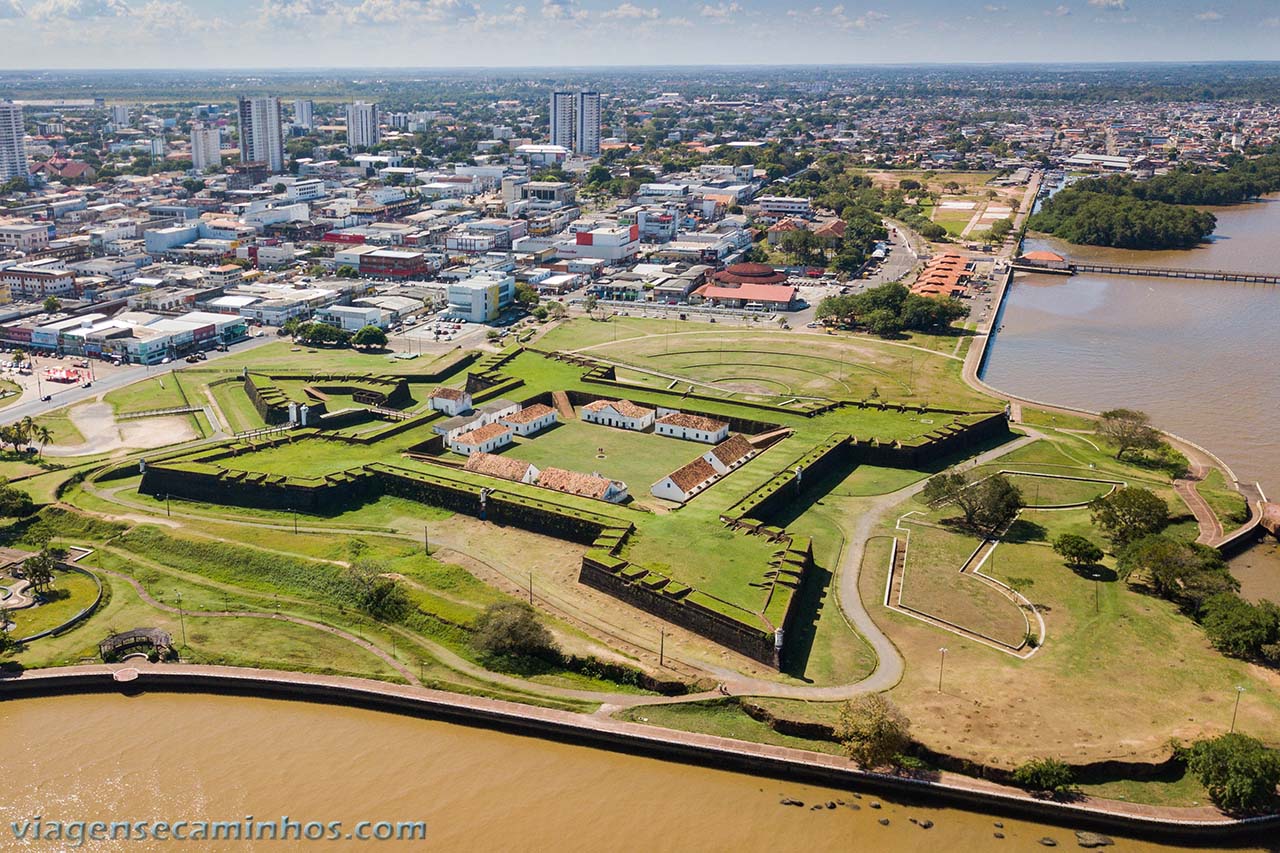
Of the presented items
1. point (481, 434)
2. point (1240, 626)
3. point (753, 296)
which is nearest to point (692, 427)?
point (481, 434)

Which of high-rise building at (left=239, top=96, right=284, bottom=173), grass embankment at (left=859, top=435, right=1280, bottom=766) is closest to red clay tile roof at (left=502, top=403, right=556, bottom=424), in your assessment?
grass embankment at (left=859, top=435, right=1280, bottom=766)

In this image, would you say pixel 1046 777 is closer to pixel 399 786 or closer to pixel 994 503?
pixel 994 503

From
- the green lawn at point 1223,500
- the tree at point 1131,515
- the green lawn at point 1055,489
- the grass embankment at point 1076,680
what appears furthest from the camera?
the green lawn at point 1055,489

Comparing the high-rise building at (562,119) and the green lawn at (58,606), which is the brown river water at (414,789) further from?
the high-rise building at (562,119)

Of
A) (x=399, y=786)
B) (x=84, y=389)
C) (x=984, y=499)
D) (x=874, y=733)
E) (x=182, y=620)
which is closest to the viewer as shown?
(x=874, y=733)

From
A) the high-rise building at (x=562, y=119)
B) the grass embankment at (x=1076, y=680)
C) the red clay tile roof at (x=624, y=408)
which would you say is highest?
the high-rise building at (x=562, y=119)

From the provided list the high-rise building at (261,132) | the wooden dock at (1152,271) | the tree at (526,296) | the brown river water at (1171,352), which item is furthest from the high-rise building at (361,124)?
the brown river water at (1171,352)

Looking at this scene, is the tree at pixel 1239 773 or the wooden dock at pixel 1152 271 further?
the wooden dock at pixel 1152 271
